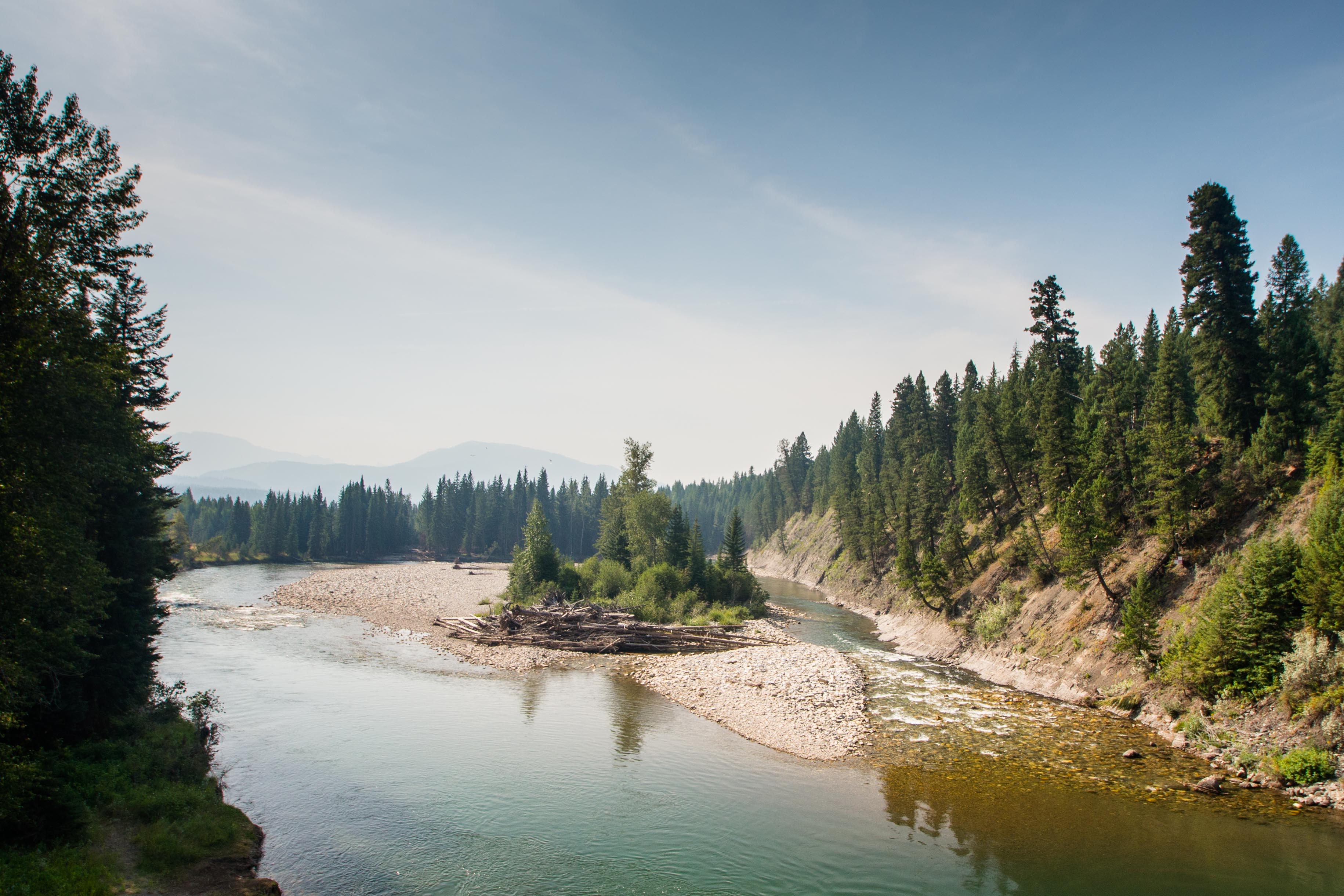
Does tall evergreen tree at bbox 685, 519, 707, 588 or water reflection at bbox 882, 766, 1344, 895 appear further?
tall evergreen tree at bbox 685, 519, 707, 588

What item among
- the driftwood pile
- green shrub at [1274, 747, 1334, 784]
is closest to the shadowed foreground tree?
the driftwood pile

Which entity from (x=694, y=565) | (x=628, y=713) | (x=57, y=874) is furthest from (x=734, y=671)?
(x=57, y=874)

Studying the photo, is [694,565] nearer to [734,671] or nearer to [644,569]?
[644,569]

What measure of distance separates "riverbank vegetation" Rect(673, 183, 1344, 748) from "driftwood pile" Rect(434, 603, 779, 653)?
55.7 feet

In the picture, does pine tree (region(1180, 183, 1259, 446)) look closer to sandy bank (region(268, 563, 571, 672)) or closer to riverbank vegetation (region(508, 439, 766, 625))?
riverbank vegetation (region(508, 439, 766, 625))

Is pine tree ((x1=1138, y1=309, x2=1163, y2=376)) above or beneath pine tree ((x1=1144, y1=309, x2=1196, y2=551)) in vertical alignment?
above

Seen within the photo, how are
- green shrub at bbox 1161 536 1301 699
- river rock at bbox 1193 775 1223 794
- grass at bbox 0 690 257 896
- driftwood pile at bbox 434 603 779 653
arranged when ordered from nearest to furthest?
grass at bbox 0 690 257 896, river rock at bbox 1193 775 1223 794, green shrub at bbox 1161 536 1301 699, driftwood pile at bbox 434 603 779 653

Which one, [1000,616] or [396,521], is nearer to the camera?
[1000,616]

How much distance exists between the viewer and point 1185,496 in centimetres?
3142

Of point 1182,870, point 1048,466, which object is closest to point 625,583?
point 1048,466

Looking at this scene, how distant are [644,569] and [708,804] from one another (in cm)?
4499

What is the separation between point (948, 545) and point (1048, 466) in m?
11.2

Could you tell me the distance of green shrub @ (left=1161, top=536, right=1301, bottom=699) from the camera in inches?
936

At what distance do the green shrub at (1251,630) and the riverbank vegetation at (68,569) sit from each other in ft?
111
